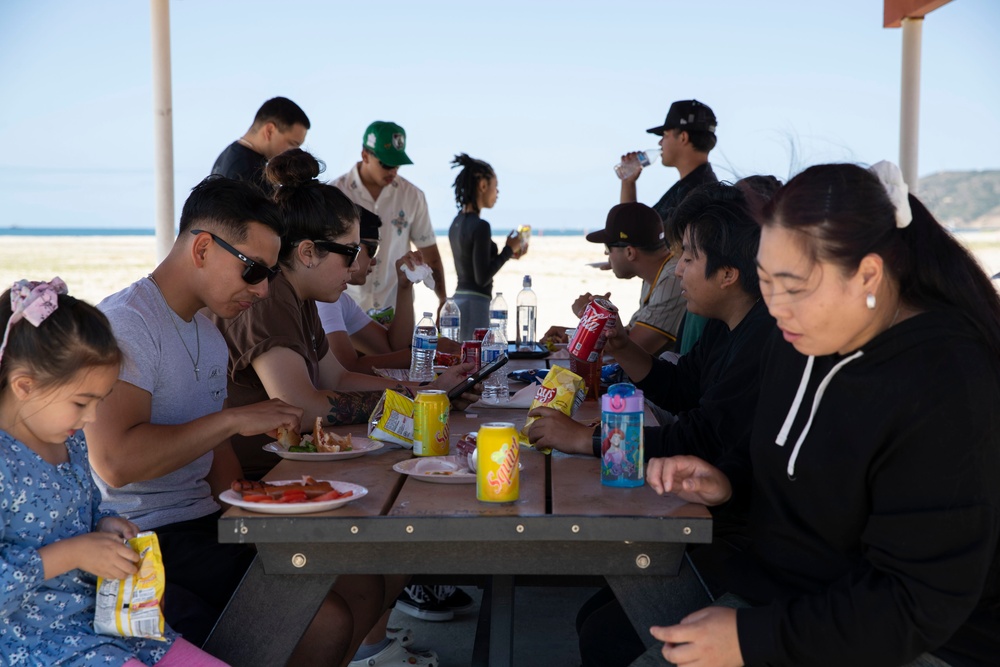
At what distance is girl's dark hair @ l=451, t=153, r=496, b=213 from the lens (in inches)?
280

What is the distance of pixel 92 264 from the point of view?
25875mm

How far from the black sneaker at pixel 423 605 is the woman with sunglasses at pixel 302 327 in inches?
33.6

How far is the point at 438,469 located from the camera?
84.7 inches

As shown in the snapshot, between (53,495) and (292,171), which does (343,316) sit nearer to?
(292,171)

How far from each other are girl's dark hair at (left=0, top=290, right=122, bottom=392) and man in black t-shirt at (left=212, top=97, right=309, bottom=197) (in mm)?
3774

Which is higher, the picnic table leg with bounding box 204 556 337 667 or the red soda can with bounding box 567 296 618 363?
the red soda can with bounding box 567 296 618 363

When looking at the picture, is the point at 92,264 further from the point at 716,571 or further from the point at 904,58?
the point at 716,571

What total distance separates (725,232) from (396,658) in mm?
1762

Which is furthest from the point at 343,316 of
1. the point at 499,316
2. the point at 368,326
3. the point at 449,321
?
the point at 449,321

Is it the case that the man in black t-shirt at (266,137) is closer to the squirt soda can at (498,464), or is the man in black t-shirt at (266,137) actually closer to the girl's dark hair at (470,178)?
the girl's dark hair at (470,178)

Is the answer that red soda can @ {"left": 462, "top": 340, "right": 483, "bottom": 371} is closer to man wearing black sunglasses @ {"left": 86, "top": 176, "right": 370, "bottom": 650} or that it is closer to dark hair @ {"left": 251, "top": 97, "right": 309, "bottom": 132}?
man wearing black sunglasses @ {"left": 86, "top": 176, "right": 370, "bottom": 650}

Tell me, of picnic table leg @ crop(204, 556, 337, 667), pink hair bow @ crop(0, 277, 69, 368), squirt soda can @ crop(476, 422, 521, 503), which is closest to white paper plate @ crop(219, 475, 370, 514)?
picnic table leg @ crop(204, 556, 337, 667)

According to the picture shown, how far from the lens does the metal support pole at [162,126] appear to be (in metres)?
7.00

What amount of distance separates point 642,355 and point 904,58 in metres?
6.80
